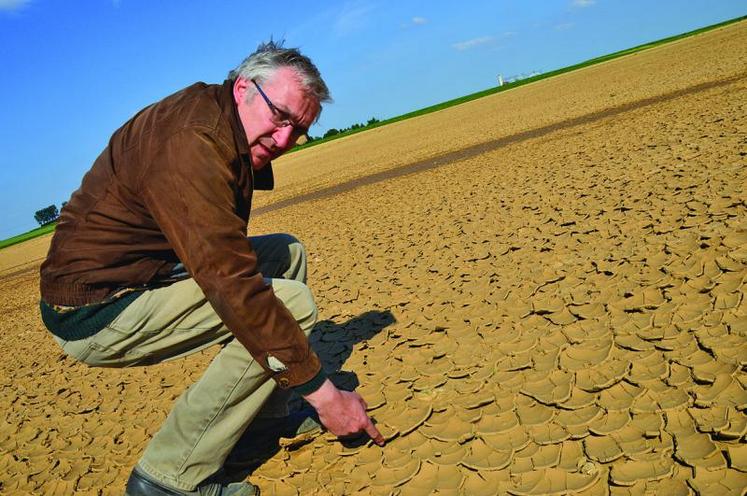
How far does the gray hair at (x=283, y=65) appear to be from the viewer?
4.96 feet

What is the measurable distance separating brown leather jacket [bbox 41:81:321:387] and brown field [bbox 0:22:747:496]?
2.33ft

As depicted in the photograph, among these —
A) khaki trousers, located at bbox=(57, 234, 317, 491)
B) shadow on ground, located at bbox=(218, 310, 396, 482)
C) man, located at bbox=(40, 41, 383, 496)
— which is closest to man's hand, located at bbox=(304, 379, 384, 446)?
man, located at bbox=(40, 41, 383, 496)

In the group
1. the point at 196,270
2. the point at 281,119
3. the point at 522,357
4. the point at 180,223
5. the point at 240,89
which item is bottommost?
the point at 522,357

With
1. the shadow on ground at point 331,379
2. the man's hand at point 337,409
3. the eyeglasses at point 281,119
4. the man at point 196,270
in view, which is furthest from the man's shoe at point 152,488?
the eyeglasses at point 281,119

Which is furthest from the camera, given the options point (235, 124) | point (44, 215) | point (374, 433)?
point (44, 215)

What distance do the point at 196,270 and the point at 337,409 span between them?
57cm

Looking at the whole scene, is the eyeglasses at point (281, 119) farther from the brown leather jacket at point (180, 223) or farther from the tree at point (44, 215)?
the tree at point (44, 215)

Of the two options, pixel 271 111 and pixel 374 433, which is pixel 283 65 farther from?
pixel 374 433

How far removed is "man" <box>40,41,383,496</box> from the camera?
1.39m

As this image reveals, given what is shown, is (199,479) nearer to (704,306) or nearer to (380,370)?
(380,370)

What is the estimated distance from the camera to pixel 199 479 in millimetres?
1647

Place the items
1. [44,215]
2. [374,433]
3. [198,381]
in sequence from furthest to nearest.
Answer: [44,215], [374,433], [198,381]

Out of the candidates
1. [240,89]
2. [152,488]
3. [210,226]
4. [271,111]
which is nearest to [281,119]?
[271,111]

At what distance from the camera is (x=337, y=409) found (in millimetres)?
1575
